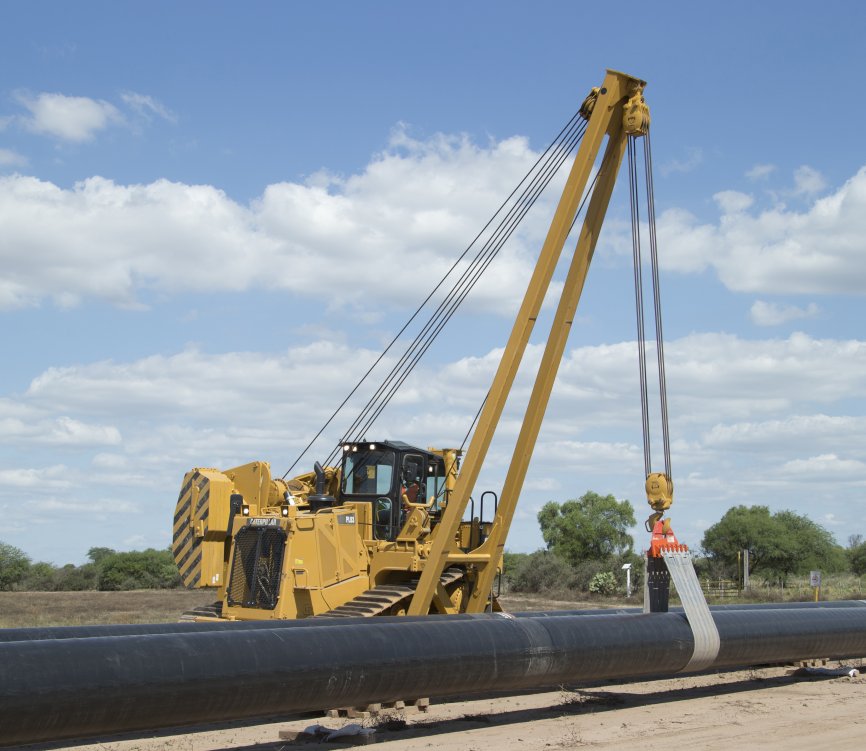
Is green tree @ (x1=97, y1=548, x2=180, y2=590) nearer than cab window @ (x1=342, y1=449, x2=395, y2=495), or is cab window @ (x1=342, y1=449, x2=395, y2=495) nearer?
cab window @ (x1=342, y1=449, x2=395, y2=495)

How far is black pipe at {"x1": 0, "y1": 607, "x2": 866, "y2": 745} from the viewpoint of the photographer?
7.55 metres

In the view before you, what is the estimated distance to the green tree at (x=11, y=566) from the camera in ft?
179

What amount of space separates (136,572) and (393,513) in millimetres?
42983

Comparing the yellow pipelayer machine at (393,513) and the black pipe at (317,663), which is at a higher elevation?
the yellow pipelayer machine at (393,513)

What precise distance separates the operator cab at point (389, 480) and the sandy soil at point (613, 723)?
10.8ft

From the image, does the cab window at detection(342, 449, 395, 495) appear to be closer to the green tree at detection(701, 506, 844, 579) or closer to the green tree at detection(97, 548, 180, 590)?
the green tree at detection(97, 548, 180, 590)

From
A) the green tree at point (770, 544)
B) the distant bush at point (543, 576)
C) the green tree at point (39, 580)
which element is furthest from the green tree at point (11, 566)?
the green tree at point (770, 544)

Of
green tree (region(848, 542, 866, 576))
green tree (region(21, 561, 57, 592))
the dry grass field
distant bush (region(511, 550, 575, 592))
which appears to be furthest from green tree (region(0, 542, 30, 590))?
green tree (region(848, 542, 866, 576))

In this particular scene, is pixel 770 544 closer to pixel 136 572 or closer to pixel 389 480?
pixel 136 572

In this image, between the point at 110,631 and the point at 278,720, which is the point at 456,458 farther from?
the point at 110,631

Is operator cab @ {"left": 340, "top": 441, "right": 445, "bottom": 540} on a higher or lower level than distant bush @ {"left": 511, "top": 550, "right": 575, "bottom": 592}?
higher

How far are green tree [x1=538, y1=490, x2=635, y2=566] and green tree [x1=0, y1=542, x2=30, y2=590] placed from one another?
3145 cm

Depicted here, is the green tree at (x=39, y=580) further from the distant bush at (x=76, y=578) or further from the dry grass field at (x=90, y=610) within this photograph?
the dry grass field at (x=90, y=610)

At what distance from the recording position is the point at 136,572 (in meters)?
55.3
